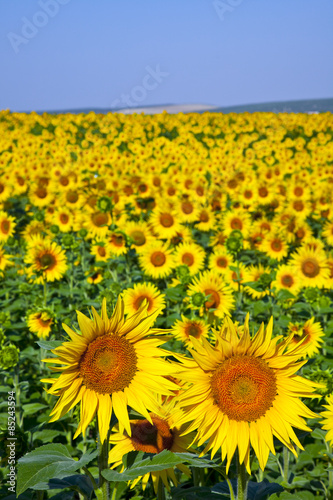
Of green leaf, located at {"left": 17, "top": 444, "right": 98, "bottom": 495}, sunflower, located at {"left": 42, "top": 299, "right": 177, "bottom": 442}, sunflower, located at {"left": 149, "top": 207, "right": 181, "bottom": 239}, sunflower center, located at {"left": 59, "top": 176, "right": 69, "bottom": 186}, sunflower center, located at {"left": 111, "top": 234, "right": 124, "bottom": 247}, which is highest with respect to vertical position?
sunflower center, located at {"left": 59, "top": 176, "right": 69, "bottom": 186}

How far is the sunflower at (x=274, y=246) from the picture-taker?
6.93 meters

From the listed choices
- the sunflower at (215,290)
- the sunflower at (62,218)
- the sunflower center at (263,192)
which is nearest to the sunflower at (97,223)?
the sunflower at (62,218)

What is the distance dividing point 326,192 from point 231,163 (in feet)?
10.2

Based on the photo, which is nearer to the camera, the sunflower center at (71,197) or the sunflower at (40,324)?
the sunflower at (40,324)

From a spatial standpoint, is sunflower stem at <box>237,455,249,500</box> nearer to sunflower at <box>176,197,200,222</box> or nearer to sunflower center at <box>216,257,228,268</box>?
sunflower center at <box>216,257,228,268</box>

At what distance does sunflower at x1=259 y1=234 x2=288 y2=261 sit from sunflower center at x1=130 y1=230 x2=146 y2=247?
176 centimetres

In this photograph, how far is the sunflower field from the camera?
1760 millimetres

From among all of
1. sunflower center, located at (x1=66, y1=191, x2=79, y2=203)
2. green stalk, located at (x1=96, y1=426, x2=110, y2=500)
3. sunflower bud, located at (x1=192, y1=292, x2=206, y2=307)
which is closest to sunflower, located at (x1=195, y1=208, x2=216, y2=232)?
sunflower center, located at (x1=66, y1=191, x2=79, y2=203)

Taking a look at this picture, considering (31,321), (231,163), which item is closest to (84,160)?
(231,163)

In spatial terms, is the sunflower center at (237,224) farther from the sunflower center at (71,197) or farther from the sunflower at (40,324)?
the sunflower at (40,324)

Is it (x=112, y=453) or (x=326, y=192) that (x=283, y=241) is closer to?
(x=326, y=192)

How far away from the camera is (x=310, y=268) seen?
586 cm

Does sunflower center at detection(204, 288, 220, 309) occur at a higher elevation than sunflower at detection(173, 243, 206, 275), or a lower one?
lower

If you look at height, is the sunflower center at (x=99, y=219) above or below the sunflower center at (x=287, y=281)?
above
